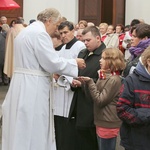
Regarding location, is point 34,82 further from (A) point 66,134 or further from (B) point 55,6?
(B) point 55,6

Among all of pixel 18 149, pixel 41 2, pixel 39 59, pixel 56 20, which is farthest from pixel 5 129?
pixel 41 2

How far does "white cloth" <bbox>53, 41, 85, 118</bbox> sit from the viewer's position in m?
5.74

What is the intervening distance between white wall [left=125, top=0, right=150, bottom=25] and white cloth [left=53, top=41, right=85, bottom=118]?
36.3 ft

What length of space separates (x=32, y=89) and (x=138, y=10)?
13.1m

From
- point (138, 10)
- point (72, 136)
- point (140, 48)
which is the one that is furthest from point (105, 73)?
point (138, 10)

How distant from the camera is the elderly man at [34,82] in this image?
15.6 ft

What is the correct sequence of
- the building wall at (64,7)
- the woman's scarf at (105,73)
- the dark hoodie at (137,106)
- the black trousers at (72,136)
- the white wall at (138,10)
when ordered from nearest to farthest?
1. the dark hoodie at (137,106)
2. the woman's scarf at (105,73)
3. the black trousers at (72,136)
4. the white wall at (138,10)
5. the building wall at (64,7)

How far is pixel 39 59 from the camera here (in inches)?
187

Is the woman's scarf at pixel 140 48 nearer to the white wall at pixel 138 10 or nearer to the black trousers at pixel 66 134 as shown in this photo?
the black trousers at pixel 66 134

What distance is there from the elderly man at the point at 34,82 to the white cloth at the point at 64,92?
80 centimetres

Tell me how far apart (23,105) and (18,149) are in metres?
0.46

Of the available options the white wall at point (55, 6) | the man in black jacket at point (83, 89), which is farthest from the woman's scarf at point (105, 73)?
the white wall at point (55, 6)

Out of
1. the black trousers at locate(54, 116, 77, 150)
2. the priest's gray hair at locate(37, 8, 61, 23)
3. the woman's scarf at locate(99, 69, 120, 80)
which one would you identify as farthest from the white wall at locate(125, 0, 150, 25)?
the priest's gray hair at locate(37, 8, 61, 23)

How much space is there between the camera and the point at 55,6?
1798 centimetres
